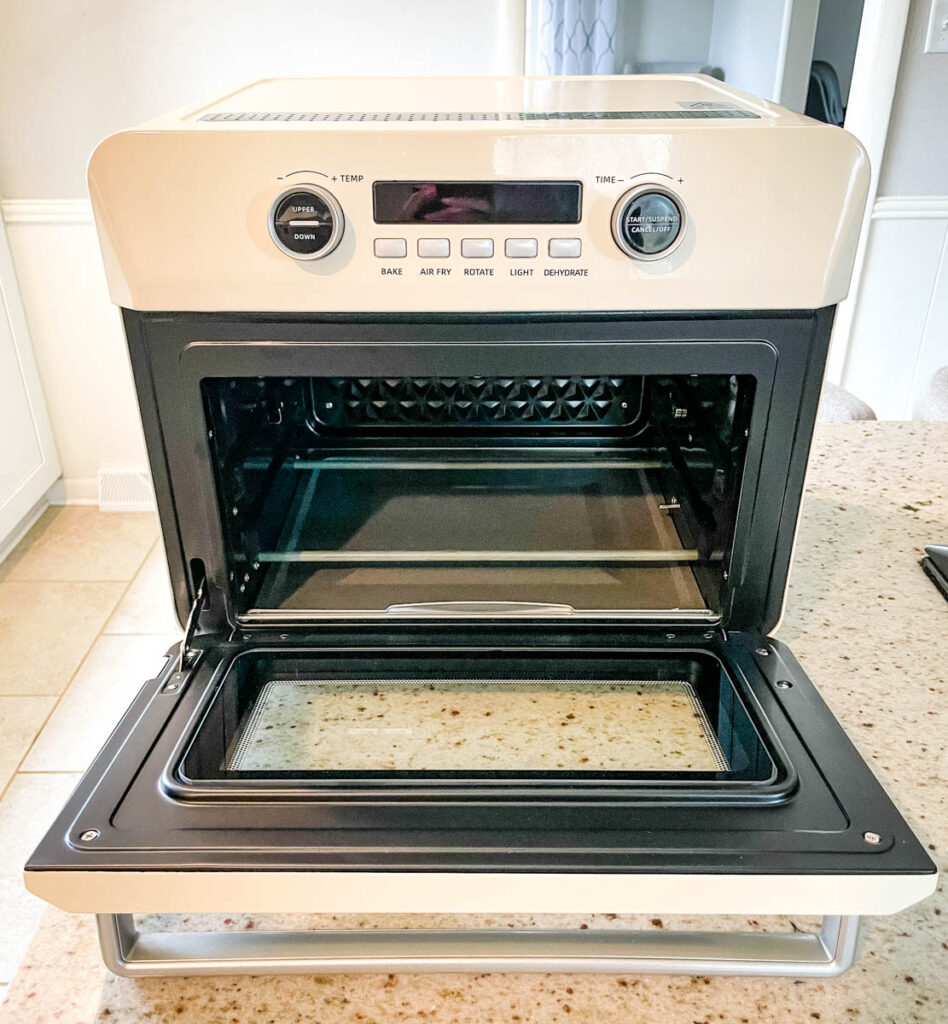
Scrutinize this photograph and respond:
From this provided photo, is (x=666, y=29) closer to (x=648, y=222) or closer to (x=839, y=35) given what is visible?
(x=839, y=35)

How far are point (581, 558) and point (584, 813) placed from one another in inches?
10.3

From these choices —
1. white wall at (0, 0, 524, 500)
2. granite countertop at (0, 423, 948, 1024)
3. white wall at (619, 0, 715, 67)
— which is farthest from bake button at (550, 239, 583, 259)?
white wall at (619, 0, 715, 67)

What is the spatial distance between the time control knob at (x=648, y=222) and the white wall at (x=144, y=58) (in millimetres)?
1903

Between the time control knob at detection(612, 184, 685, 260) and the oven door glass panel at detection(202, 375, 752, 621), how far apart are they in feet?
0.39

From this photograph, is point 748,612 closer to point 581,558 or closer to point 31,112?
point 581,558

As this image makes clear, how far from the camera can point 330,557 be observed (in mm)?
678

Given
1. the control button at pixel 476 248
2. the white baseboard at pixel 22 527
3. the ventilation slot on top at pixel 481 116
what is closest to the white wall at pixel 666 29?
the white baseboard at pixel 22 527

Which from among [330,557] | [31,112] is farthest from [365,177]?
[31,112]

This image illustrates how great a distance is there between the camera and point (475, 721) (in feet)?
1.81

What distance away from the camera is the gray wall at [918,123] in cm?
221

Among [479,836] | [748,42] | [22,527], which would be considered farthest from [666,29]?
[479,836]

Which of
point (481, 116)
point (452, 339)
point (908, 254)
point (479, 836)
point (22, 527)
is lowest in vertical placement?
point (22, 527)

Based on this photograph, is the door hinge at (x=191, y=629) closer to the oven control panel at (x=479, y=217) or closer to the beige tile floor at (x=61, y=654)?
the oven control panel at (x=479, y=217)

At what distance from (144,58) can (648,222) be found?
2127 mm
